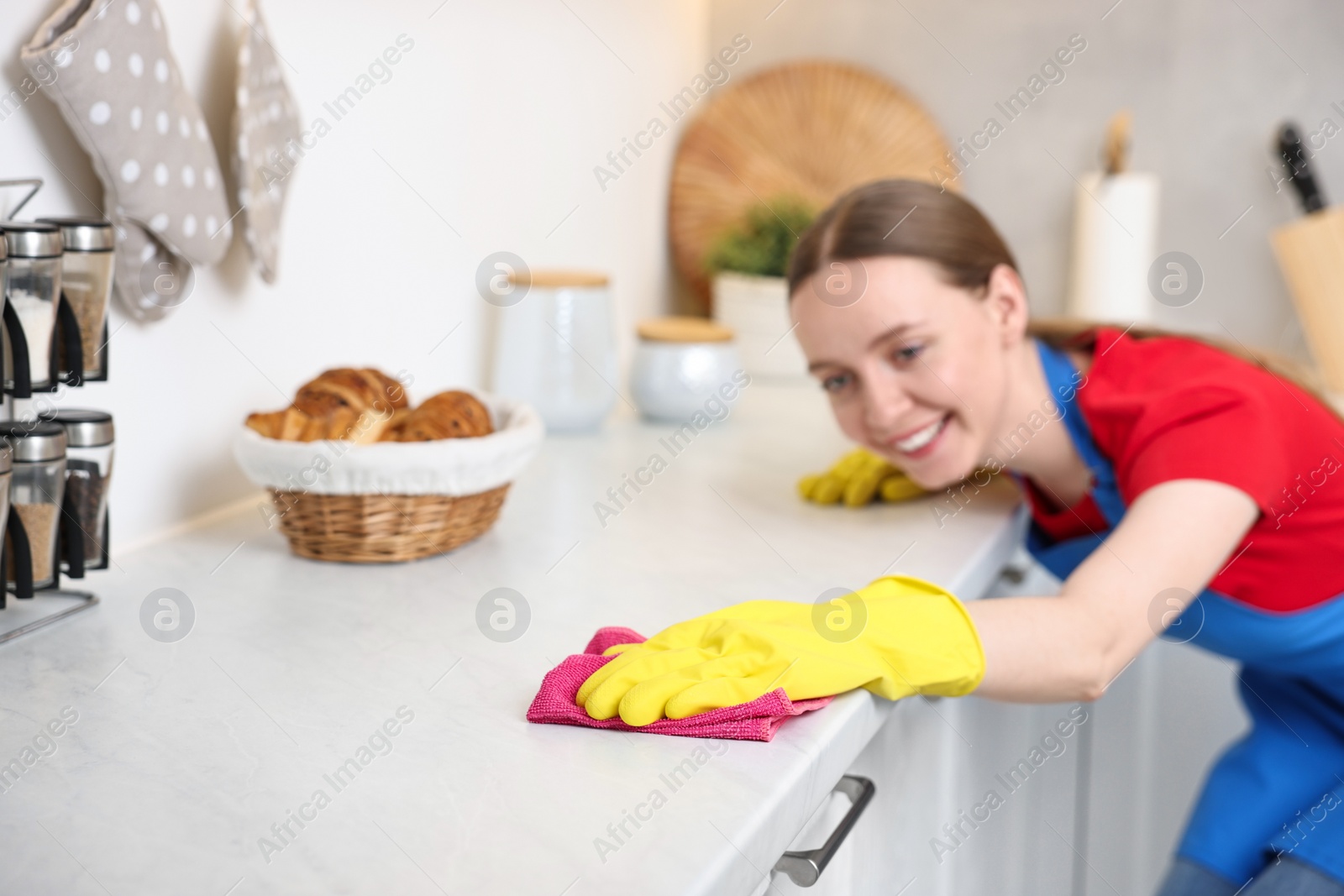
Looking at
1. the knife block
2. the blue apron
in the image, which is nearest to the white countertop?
the blue apron

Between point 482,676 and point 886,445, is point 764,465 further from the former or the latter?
point 482,676

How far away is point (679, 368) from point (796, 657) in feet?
2.71

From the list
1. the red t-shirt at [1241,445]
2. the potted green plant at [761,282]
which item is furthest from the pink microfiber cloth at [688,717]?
the potted green plant at [761,282]

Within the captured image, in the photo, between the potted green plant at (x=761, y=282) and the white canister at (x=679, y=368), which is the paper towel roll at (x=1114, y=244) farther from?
the white canister at (x=679, y=368)

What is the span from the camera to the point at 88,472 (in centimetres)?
74

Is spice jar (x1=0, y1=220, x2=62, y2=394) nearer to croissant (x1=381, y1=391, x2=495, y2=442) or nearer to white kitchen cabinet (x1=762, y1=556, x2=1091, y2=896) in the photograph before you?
croissant (x1=381, y1=391, x2=495, y2=442)

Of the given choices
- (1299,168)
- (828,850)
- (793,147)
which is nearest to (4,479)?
(828,850)

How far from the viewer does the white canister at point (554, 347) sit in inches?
52.4

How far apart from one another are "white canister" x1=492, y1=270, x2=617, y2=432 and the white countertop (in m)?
0.33

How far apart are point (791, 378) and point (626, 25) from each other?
1.85 feet

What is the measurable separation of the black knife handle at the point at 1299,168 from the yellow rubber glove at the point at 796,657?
1344mm

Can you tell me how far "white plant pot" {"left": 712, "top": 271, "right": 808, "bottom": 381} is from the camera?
1681 mm

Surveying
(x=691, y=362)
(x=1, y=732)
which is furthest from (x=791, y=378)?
(x=1, y=732)

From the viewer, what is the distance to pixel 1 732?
0.58 m
